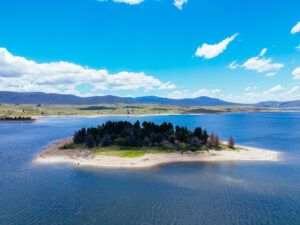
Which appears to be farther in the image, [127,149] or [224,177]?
[127,149]

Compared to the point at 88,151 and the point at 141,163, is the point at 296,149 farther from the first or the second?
the point at 88,151

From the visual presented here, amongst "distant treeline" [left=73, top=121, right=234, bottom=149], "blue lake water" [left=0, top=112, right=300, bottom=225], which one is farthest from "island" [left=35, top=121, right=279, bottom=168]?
"blue lake water" [left=0, top=112, right=300, bottom=225]

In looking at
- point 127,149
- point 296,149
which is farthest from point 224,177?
point 296,149

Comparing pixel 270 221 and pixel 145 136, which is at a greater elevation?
pixel 145 136

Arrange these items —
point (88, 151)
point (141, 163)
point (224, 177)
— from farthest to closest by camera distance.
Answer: point (88, 151) → point (141, 163) → point (224, 177)

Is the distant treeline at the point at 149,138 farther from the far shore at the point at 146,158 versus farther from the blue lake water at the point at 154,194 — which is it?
the blue lake water at the point at 154,194

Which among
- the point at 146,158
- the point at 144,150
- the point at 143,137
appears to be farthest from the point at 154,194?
the point at 143,137

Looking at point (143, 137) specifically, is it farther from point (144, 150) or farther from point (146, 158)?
point (146, 158)
